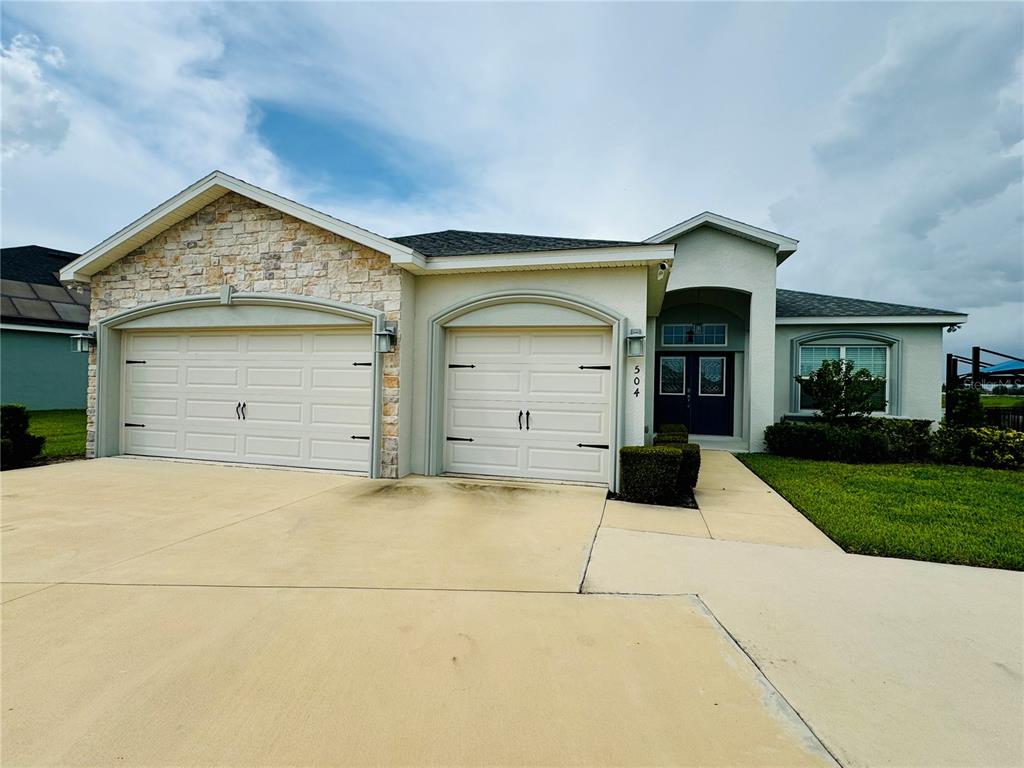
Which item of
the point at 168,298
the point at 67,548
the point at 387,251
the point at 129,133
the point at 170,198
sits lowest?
the point at 67,548

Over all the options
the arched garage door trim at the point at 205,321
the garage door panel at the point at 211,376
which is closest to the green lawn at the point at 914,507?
the arched garage door trim at the point at 205,321

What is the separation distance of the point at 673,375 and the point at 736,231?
4.27 m

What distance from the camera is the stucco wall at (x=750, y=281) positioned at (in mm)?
10992

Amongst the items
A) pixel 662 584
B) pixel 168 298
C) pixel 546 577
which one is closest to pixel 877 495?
pixel 662 584

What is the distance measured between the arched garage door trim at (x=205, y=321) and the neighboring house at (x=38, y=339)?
904 cm

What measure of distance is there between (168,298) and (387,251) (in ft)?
14.7

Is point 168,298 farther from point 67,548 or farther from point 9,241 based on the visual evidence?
point 9,241

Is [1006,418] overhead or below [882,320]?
below

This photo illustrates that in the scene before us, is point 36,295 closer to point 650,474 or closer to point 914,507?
point 650,474

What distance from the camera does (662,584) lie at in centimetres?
359

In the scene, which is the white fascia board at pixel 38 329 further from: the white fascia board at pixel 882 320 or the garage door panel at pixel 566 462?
the white fascia board at pixel 882 320

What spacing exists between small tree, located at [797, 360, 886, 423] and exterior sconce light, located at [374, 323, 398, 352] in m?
9.66

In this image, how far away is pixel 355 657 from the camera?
2.51 m

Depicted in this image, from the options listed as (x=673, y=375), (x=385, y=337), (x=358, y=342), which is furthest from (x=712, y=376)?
(x=358, y=342)
